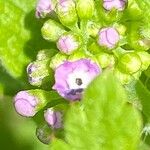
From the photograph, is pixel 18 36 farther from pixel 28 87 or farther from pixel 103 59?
pixel 103 59

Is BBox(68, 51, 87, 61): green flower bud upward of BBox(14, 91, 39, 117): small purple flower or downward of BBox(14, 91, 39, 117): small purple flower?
upward

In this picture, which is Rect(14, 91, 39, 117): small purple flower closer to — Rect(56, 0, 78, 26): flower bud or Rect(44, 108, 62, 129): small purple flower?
Rect(44, 108, 62, 129): small purple flower

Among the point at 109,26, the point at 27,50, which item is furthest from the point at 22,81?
the point at 109,26

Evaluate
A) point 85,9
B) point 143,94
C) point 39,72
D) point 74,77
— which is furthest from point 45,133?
point 85,9

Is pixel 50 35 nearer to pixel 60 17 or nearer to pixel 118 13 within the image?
pixel 60 17

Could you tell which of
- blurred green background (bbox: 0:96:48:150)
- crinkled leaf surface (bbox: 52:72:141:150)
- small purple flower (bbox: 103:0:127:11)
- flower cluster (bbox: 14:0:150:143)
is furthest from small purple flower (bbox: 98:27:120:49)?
blurred green background (bbox: 0:96:48:150)

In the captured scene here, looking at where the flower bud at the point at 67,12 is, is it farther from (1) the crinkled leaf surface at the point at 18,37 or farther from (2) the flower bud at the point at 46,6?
A: (1) the crinkled leaf surface at the point at 18,37
